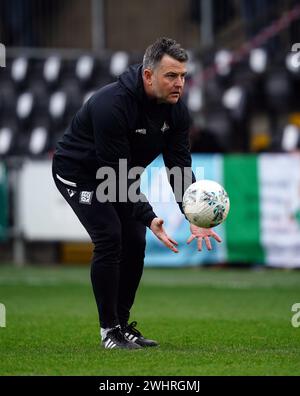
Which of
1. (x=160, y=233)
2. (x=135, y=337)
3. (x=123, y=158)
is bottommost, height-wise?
(x=135, y=337)

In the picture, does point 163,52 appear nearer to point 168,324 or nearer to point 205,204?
point 205,204

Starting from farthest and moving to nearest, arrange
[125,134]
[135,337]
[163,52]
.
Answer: [135,337] → [125,134] → [163,52]

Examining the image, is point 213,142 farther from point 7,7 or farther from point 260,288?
point 7,7

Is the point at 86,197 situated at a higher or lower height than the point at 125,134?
lower

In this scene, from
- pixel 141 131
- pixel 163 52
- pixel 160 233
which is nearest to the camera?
pixel 160 233

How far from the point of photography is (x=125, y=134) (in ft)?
24.8

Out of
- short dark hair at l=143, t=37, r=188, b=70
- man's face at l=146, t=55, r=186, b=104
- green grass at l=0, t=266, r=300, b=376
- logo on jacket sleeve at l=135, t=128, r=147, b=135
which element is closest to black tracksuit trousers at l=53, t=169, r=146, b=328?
green grass at l=0, t=266, r=300, b=376

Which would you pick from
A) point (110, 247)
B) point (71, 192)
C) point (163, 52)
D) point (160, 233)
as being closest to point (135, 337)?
point (110, 247)

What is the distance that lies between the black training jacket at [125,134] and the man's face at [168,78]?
0.16m

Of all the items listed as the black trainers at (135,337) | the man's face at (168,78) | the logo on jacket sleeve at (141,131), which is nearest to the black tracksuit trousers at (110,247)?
the black trainers at (135,337)

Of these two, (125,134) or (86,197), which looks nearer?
(125,134)

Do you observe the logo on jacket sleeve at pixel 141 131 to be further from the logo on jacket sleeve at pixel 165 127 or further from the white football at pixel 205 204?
the white football at pixel 205 204

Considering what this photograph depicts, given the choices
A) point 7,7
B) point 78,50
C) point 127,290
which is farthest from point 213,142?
point 127,290

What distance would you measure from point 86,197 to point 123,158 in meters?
0.46
